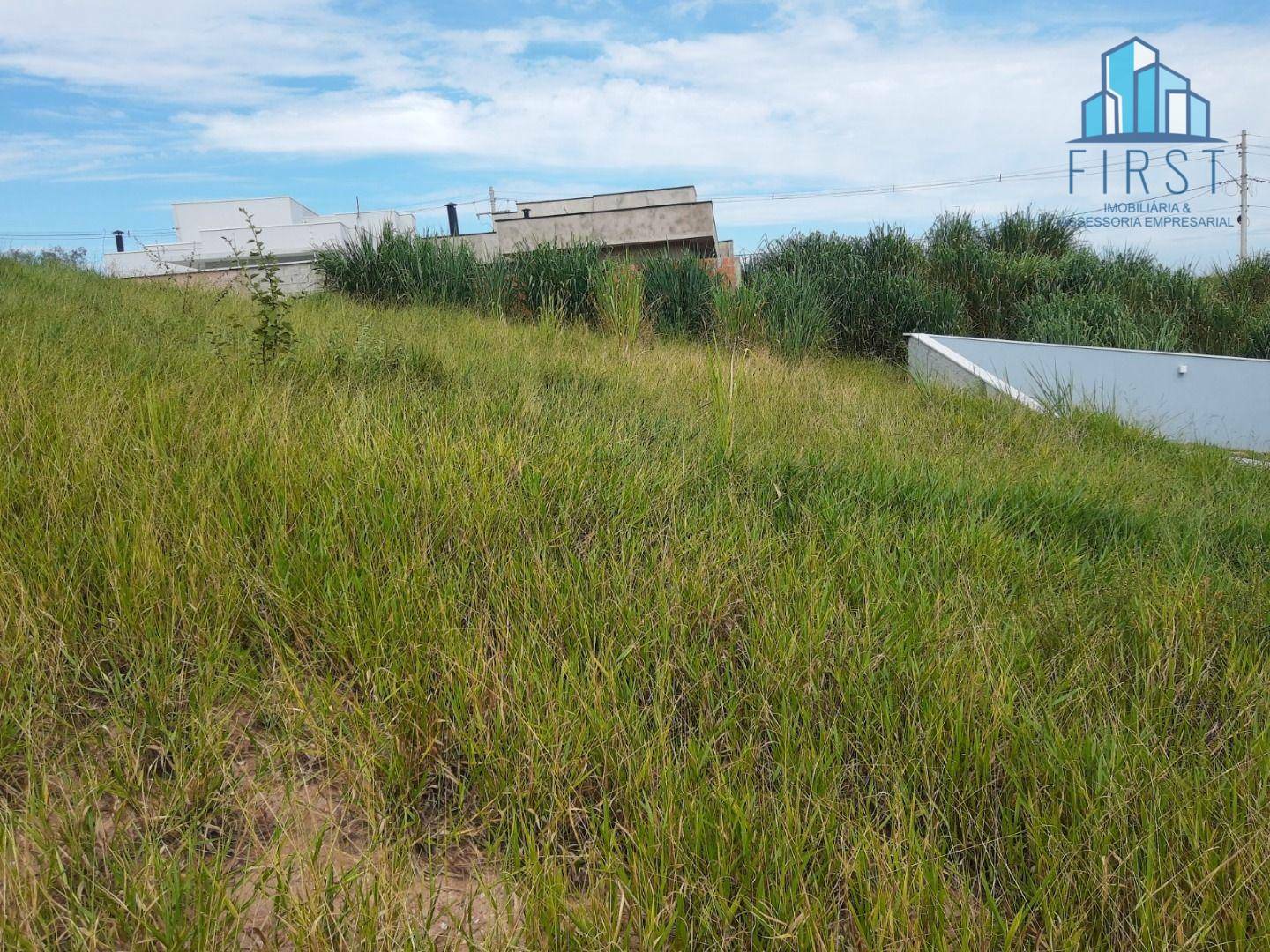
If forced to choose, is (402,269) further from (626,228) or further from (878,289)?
(878,289)

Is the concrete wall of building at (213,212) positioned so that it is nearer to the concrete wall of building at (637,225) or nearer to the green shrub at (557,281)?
the concrete wall of building at (637,225)

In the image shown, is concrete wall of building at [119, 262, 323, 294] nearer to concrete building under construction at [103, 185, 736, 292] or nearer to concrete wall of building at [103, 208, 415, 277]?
concrete building under construction at [103, 185, 736, 292]

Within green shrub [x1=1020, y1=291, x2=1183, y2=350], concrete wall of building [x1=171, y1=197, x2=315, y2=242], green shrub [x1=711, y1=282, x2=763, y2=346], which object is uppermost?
concrete wall of building [x1=171, y1=197, x2=315, y2=242]

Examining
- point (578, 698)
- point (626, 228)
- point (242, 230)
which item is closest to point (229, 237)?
point (242, 230)

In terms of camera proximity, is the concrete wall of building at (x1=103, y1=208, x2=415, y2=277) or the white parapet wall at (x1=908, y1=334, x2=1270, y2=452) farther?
the concrete wall of building at (x1=103, y1=208, x2=415, y2=277)

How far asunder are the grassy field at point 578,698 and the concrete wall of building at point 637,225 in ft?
41.6

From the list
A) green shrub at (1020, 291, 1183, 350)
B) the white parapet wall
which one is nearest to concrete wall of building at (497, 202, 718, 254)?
green shrub at (1020, 291, 1183, 350)

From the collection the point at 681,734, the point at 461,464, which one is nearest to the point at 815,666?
the point at 681,734

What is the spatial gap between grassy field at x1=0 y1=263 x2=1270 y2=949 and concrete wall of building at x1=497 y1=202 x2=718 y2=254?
12689mm

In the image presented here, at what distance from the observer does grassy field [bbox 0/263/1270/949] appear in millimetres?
1446

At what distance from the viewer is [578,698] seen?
1.91 meters

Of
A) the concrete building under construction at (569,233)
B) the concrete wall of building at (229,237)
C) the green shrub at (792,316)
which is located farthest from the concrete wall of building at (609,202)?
the green shrub at (792,316)

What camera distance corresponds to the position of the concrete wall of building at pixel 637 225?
50.9ft

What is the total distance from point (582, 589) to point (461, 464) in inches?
33.4
